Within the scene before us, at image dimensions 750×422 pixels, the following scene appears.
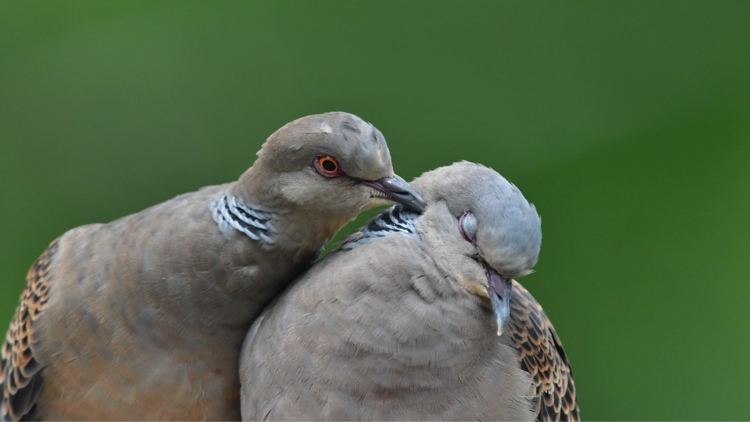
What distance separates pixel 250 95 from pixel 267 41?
269mm

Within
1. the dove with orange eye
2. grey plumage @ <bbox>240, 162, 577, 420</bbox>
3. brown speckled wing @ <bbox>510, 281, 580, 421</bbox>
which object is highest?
the dove with orange eye

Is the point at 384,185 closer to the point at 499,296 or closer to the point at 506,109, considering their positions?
the point at 499,296

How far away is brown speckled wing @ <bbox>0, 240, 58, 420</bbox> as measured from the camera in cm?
178

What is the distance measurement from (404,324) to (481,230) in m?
0.26

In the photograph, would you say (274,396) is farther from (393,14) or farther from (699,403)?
(699,403)

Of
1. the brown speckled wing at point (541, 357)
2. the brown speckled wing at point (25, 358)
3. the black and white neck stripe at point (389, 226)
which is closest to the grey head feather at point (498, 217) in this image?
the black and white neck stripe at point (389, 226)

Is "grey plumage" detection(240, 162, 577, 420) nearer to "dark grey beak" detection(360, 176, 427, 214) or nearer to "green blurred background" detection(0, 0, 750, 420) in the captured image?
"dark grey beak" detection(360, 176, 427, 214)

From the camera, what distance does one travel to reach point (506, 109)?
310 cm

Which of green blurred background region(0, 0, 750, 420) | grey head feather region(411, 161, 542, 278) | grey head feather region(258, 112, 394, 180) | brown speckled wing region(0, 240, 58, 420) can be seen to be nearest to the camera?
grey head feather region(411, 161, 542, 278)

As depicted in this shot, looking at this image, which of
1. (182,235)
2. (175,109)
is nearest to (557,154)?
(175,109)

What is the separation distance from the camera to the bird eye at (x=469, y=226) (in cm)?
137

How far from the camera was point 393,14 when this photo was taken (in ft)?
10.1

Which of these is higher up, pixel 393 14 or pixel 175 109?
pixel 393 14

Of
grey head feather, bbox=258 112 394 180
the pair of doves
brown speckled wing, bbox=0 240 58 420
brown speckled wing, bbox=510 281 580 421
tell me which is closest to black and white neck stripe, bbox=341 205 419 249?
the pair of doves
